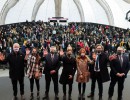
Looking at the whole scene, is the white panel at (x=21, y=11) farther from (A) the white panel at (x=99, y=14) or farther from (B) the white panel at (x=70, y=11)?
(A) the white panel at (x=99, y=14)

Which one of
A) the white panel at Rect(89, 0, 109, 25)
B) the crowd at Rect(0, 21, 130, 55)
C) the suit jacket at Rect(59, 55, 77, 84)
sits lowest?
the suit jacket at Rect(59, 55, 77, 84)

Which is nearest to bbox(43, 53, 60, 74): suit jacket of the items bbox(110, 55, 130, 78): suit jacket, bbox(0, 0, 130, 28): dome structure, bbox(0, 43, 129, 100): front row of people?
bbox(0, 43, 129, 100): front row of people

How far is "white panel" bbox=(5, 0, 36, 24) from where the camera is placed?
107 ft

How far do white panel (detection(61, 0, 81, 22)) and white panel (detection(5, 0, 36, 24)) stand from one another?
371 cm

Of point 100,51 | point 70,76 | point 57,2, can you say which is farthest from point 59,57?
point 57,2

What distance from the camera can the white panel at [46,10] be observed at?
33188 mm

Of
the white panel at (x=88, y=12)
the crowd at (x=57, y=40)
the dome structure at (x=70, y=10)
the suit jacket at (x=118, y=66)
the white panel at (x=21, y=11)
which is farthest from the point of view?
the white panel at (x=21, y=11)

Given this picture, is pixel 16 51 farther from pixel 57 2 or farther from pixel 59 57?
pixel 57 2

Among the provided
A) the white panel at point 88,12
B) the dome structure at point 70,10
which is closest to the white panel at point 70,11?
the dome structure at point 70,10

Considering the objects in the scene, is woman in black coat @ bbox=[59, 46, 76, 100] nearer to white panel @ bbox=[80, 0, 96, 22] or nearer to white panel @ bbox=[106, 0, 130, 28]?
white panel @ bbox=[80, 0, 96, 22]

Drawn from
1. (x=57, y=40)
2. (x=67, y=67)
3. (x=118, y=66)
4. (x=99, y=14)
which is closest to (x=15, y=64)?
(x=67, y=67)

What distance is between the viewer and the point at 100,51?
748 centimetres

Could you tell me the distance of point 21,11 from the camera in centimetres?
3284

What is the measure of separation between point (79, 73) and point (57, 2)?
82.0ft
